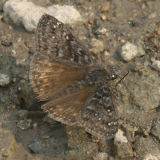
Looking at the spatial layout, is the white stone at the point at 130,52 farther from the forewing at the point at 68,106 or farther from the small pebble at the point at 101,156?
the small pebble at the point at 101,156

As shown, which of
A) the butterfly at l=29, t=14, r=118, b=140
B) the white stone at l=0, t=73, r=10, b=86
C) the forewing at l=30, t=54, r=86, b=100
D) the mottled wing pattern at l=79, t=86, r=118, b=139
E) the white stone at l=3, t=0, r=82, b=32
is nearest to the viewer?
the mottled wing pattern at l=79, t=86, r=118, b=139

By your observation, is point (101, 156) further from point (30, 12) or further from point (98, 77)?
point (30, 12)

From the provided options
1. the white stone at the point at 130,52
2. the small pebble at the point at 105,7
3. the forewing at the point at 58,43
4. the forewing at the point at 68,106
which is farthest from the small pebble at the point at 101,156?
the small pebble at the point at 105,7

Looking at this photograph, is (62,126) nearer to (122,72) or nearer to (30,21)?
(122,72)

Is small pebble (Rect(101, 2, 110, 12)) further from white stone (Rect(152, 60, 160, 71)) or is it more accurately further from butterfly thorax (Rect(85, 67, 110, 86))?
butterfly thorax (Rect(85, 67, 110, 86))

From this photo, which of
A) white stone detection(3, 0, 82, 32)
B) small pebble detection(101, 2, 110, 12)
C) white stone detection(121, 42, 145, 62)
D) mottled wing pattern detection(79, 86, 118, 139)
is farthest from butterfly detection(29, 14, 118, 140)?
small pebble detection(101, 2, 110, 12)

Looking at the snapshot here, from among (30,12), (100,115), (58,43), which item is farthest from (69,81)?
(30,12)
